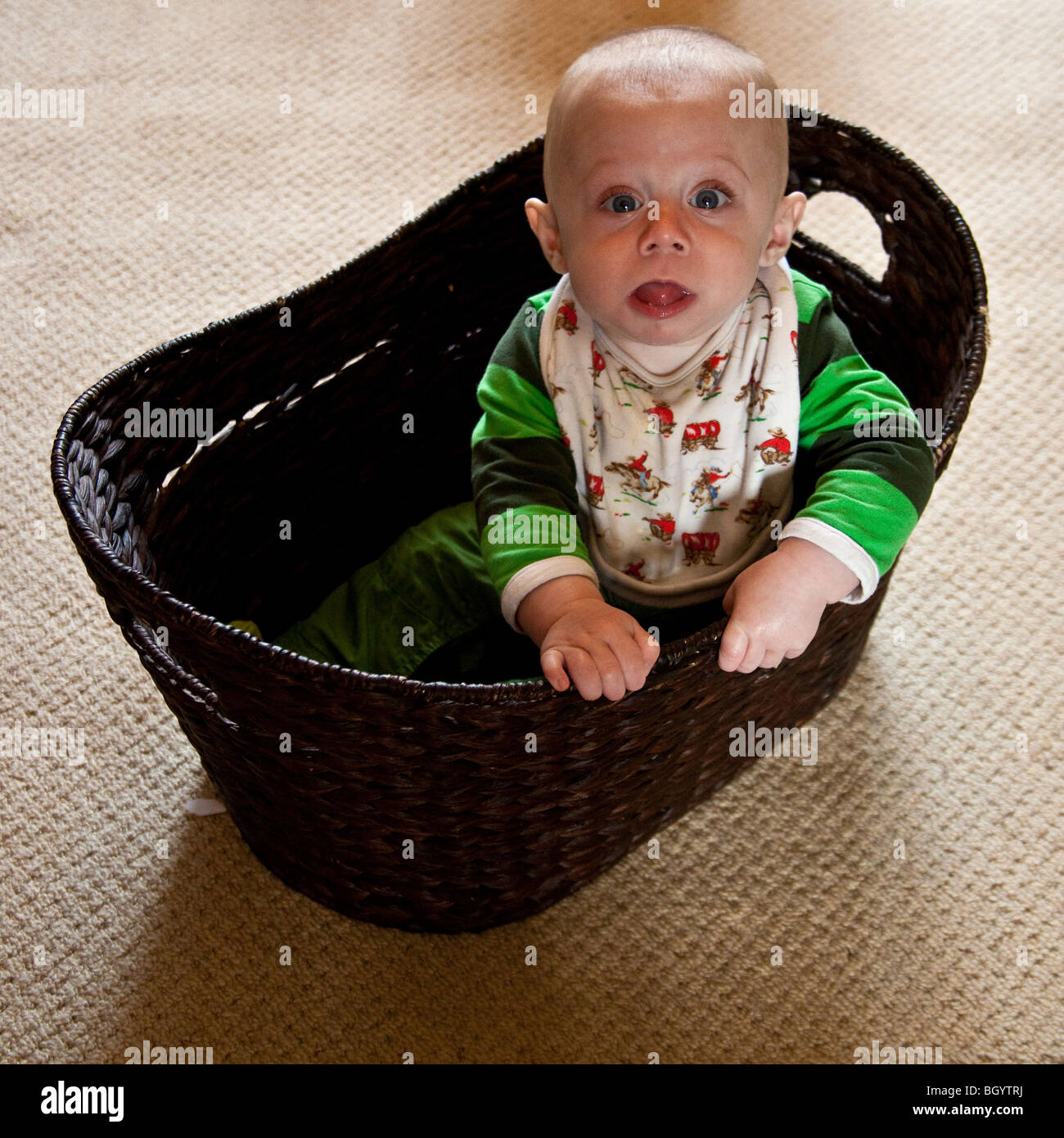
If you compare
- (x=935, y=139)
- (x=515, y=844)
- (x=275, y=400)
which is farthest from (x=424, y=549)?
(x=935, y=139)

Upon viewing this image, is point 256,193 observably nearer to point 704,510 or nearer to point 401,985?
point 704,510

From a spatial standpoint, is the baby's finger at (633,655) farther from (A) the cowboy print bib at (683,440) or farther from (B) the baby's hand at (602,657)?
(A) the cowboy print bib at (683,440)

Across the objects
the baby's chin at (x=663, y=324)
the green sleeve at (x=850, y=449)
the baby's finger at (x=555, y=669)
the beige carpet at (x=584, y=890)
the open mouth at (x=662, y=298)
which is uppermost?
the open mouth at (x=662, y=298)

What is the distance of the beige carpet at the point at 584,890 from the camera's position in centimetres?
83

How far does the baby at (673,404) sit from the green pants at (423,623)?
0.38ft

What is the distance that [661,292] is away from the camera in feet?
2.48

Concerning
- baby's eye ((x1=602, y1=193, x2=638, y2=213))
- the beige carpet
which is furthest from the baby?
the beige carpet

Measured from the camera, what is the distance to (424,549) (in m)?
1.01

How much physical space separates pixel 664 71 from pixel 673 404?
217mm

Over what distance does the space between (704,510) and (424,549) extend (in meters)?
0.26

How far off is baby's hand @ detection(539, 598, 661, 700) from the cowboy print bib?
182 millimetres

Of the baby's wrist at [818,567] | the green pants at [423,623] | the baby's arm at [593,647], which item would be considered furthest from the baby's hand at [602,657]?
the green pants at [423,623]

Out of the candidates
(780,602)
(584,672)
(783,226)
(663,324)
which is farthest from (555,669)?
(783,226)
